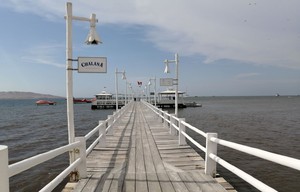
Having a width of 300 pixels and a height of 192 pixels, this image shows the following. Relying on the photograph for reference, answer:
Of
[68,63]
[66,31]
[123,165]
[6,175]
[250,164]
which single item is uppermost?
[66,31]

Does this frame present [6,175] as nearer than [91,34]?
Yes

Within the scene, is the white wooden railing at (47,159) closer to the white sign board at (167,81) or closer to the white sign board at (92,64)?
the white sign board at (92,64)

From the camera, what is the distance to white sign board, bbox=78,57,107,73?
5438 mm

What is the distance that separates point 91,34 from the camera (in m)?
5.64

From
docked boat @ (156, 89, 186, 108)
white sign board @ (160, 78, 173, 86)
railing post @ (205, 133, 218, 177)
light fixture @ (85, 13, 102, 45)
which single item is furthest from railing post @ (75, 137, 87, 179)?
docked boat @ (156, 89, 186, 108)

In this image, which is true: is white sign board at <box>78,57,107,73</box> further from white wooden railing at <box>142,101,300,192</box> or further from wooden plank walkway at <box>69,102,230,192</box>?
white wooden railing at <box>142,101,300,192</box>

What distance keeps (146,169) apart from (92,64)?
269 centimetres

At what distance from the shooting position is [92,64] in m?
5.47

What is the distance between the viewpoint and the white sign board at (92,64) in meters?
5.44

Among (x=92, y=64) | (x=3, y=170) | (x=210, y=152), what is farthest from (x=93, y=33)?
(x=3, y=170)

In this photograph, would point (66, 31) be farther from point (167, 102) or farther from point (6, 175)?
point (167, 102)

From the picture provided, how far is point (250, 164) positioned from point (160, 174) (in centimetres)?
823

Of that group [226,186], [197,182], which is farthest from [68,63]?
[226,186]

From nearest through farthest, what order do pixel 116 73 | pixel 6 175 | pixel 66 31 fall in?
1. pixel 6 175
2. pixel 66 31
3. pixel 116 73
